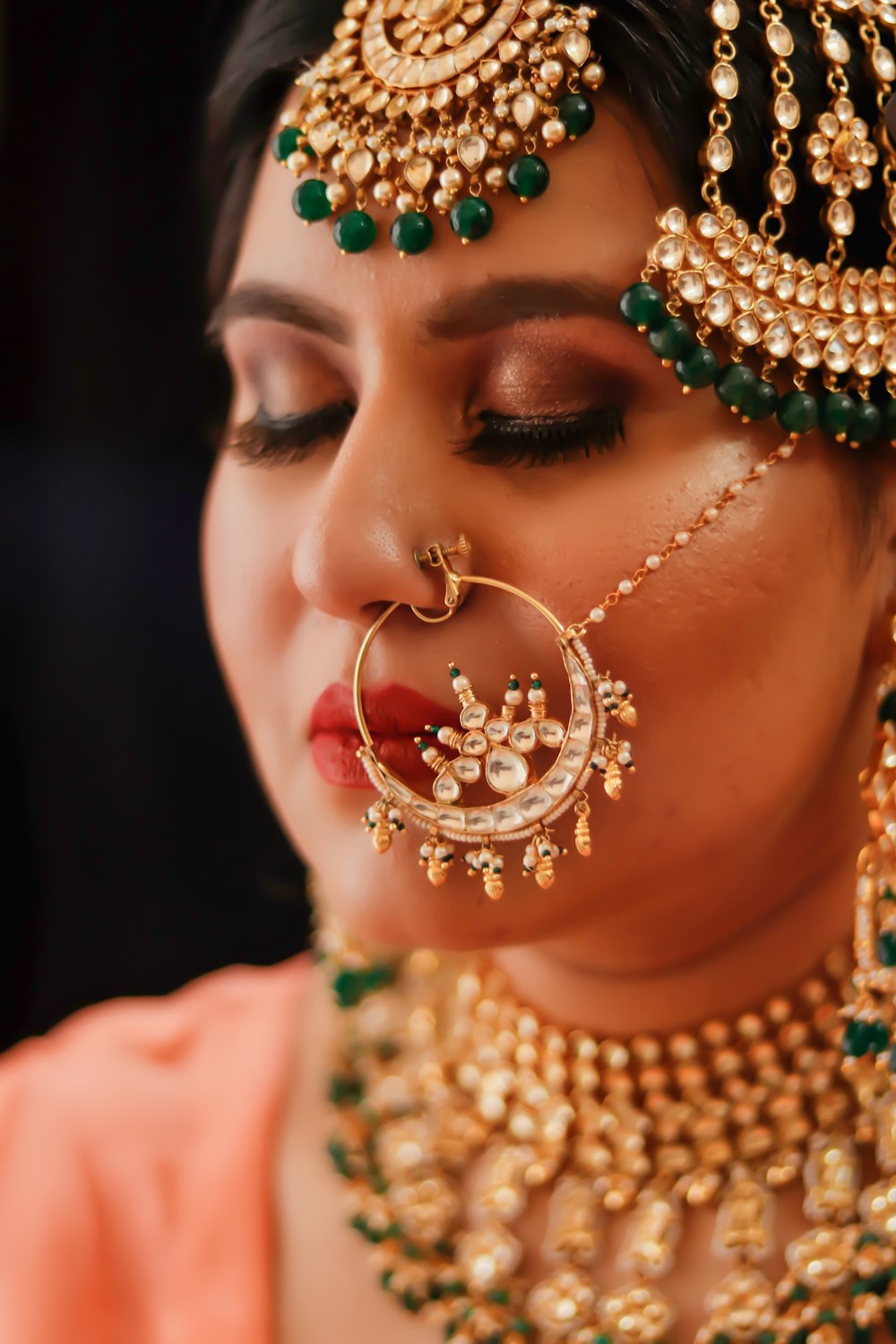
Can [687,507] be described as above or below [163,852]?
above

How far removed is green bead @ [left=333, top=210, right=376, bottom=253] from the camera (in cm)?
96

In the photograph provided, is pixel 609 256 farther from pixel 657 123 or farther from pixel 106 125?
pixel 106 125

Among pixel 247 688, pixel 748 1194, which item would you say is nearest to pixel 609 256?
pixel 247 688

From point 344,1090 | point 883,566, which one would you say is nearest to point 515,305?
point 883,566

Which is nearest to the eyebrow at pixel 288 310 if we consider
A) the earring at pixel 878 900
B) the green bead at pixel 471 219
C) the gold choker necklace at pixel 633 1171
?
the green bead at pixel 471 219

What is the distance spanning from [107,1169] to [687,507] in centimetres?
76

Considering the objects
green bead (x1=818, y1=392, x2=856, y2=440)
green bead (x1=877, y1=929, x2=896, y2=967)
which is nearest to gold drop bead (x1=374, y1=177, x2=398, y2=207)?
green bead (x1=818, y1=392, x2=856, y2=440)

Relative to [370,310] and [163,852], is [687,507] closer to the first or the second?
[370,310]

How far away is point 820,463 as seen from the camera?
0.99m

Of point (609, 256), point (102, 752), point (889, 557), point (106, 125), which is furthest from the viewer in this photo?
point (102, 752)

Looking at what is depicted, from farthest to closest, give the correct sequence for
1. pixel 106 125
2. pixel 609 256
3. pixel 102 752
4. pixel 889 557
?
pixel 102 752
pixel 106 125
pixel 889 557
pixel 609 256

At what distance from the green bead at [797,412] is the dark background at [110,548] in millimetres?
940

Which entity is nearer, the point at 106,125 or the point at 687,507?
the point at 687,507

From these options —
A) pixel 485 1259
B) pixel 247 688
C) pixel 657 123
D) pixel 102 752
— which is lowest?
pixel 485 1259
